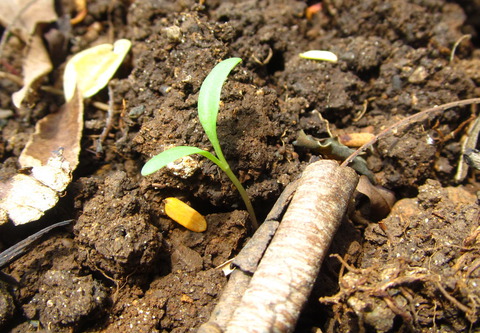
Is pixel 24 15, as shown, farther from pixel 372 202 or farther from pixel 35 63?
pixel 372 202

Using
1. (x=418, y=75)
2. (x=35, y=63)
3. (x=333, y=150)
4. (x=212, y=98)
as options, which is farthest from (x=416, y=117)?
(x=35, y=63)

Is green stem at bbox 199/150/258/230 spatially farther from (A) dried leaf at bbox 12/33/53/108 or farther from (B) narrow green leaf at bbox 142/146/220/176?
(A) dried leaf at bbox 12/33/53/108

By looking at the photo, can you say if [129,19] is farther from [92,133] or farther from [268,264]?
[268,264]

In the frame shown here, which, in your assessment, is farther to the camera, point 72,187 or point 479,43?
point 479,43

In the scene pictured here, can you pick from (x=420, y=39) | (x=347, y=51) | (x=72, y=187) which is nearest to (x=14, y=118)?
(x=72, y=187)

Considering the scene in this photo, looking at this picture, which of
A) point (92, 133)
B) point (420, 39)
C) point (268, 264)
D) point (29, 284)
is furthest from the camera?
point (420, 39)

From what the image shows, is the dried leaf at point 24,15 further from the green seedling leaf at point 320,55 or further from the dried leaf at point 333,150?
the dried leaf at point 333,150

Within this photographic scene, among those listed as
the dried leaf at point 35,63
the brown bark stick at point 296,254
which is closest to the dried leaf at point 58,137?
the dried leaf at point 35,63
